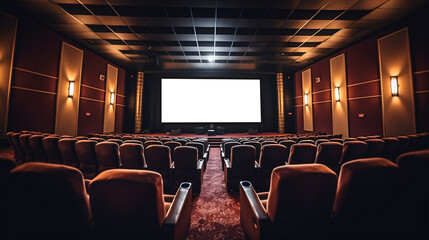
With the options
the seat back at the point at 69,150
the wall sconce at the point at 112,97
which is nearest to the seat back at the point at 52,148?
the seat back at the point at 69,150

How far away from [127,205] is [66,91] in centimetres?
753

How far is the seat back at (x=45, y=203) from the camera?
2.38ft

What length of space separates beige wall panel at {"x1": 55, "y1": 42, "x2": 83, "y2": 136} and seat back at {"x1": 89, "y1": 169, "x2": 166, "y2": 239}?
688 centimetres

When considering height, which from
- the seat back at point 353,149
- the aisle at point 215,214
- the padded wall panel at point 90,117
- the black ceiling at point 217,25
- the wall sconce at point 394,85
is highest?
the black ceiling at point 217,25

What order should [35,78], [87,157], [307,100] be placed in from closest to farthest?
[87,157]
[35,78]
[307,100]

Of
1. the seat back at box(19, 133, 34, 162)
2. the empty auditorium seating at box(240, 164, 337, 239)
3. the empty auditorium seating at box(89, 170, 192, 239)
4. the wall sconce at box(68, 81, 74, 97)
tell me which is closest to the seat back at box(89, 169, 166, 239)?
the empty auditorium seating at box(89, 170, 192, 239)

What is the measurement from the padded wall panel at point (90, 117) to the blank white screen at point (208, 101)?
3.18 m

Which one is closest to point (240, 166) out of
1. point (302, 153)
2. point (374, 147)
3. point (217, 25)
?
point (302, 153)

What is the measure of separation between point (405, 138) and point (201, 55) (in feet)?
22.9

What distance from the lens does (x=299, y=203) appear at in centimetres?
84

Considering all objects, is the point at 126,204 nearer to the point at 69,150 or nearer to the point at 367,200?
the point at 367,200

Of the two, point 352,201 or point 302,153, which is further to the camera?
point 302,153

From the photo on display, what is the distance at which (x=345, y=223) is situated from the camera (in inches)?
35.1

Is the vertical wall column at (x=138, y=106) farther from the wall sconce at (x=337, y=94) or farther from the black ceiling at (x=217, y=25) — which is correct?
the wall sconce at (x=337, y=94)
